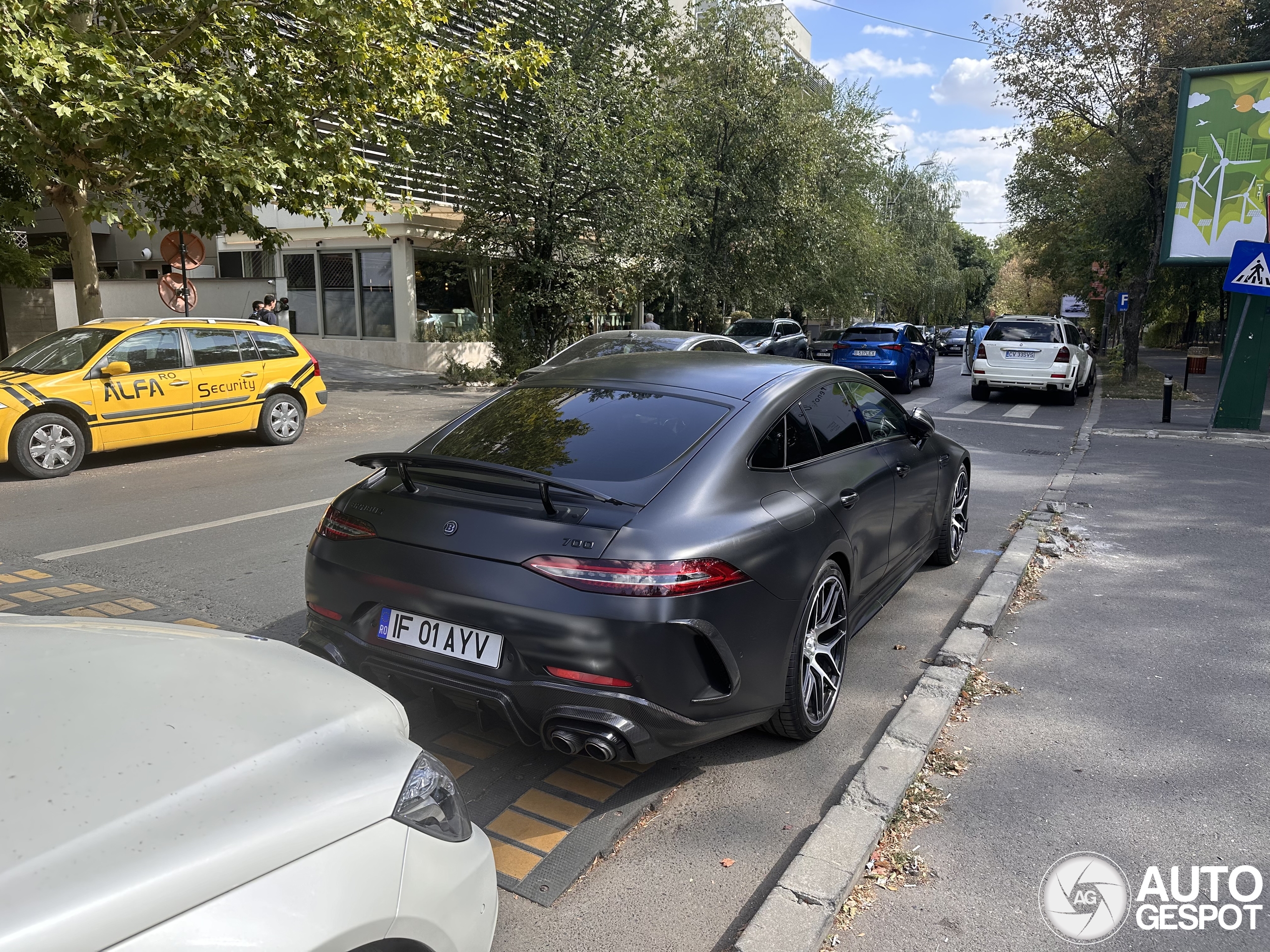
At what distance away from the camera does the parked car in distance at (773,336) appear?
24.5 m

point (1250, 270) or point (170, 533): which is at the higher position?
point (1250, 270)

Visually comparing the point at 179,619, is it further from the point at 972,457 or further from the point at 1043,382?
the point at 1043,382

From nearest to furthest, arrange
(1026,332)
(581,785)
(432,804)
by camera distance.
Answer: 1. (432,804)
2. (581,785)
3. (1026,332)

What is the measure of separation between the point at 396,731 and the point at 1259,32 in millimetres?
26828

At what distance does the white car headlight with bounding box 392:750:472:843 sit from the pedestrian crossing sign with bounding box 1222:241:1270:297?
13524 millimetres

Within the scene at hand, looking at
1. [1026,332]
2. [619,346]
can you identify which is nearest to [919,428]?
[619,346]

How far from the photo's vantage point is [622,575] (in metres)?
3.08

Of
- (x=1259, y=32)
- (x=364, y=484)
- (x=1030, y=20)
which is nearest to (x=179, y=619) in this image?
(x=364, y=484)

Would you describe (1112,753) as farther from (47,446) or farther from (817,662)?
(47,446)

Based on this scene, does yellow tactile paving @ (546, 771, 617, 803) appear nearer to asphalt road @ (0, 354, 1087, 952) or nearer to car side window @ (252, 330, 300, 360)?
asphalt road @ (0, 354, 1087, 952)

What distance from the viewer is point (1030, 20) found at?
832 inches

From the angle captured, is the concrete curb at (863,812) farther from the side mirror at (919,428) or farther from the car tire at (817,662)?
the side mirror at (919,428)

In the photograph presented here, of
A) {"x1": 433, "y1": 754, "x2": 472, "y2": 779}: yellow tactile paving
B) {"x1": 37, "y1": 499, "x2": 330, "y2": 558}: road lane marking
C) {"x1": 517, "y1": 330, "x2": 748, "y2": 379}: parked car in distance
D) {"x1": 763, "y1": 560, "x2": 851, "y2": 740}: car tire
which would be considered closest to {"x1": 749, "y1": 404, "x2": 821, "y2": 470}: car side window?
{"x1": 763, "y1": 560, "x2": 851, "y2": 740}: car tire

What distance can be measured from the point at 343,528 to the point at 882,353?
18.5 m
